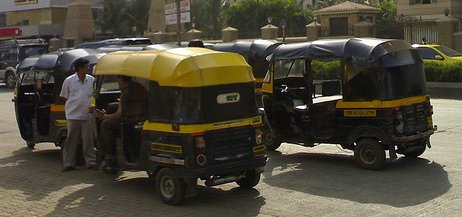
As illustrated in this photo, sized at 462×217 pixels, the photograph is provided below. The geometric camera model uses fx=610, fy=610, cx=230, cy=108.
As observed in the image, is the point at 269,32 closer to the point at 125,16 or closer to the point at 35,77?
the point at 35,77

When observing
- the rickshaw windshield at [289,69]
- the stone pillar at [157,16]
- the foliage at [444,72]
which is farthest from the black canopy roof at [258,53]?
the stone pillar at [157,16]

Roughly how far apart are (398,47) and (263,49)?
5.73 meters

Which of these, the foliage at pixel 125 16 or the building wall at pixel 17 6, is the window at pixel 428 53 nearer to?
the foliage at pixel 125 16

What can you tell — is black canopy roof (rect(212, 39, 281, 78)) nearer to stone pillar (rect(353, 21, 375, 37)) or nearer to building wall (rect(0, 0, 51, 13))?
stone pillar (rect(353, 21, 375, 37))

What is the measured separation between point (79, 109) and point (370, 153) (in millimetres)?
4653

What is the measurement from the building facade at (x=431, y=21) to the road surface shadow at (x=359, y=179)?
2267cm

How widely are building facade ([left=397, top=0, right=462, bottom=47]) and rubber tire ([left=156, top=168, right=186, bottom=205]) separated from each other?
86.5 ft

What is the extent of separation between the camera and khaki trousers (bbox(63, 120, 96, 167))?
9.81 m

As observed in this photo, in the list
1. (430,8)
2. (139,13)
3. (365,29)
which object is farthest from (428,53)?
(139,13)

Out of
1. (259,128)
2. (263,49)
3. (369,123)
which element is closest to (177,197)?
(259,128)

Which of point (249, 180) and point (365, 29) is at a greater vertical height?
point (365, 29)

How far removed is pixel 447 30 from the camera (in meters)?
31.1

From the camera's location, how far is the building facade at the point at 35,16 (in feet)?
220

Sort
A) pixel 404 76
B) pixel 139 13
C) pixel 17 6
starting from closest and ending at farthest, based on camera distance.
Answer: pixel 404 76
pixel 139 13
pixel 17 6
